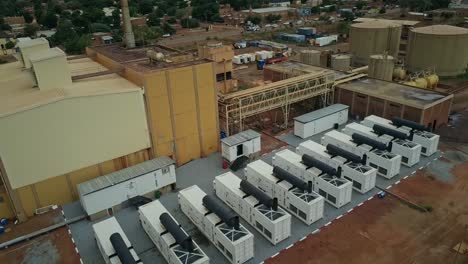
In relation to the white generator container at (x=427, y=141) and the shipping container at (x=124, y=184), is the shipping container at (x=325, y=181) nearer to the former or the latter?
the shipping container at (x=124, y=184)

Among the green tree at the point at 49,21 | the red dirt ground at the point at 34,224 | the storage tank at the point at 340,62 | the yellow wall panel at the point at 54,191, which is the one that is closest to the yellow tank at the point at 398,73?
the storage tank at the point at 340,62

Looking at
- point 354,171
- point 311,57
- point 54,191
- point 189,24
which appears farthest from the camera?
point 189,24

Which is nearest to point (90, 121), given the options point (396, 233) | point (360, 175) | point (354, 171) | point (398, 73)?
point (354, 171)

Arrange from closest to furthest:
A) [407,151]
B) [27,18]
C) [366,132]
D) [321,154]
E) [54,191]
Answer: [54,191]
[321,154]
[407,151]
[366,132]
[27,18]

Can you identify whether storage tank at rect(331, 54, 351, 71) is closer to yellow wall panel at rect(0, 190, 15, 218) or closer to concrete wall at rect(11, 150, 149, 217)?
concrete wall at rect(11, 150, 149, 217)

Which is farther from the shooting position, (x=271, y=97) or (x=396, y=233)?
(x=271, y=97)

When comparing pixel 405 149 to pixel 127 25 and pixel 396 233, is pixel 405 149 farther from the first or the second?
pixel 127 25

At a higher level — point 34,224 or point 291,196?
point 291,196
